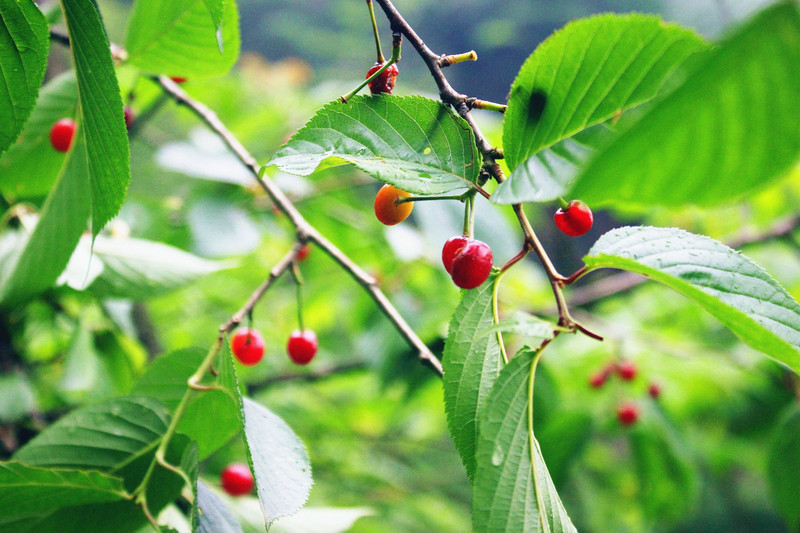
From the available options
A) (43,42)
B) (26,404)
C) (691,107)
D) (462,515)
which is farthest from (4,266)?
(462,515)

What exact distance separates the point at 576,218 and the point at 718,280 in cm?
13

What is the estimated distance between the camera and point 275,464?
559 mm

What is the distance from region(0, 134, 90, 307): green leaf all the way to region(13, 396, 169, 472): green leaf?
199 mm

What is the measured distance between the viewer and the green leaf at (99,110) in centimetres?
51

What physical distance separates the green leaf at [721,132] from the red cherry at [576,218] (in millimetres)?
215

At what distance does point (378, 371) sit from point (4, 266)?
2.81 ft

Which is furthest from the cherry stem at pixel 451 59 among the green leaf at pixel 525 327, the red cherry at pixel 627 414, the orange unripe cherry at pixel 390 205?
the red cherry at pixel 627 414

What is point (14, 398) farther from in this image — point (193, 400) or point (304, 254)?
point (304, 254)

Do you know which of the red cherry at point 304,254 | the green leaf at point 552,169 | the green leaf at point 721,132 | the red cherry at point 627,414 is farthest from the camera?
the red cherry at point 627,414

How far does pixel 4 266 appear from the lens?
0.87 metres

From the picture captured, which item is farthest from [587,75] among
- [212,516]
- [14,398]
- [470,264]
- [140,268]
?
[14,398]

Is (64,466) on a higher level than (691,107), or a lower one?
lower

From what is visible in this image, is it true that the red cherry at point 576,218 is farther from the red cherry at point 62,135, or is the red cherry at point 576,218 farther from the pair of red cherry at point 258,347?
the red cherry at point 62,135

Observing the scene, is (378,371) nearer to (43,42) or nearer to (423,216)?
(423,216)
